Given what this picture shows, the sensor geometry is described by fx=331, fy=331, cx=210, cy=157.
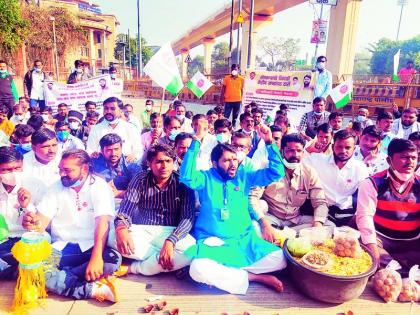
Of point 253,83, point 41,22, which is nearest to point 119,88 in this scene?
point 253,83

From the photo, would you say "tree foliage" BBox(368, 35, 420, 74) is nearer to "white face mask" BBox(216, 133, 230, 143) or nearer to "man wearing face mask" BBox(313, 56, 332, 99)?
"man wearing face mask" BBox(313, 56, 332, 99)

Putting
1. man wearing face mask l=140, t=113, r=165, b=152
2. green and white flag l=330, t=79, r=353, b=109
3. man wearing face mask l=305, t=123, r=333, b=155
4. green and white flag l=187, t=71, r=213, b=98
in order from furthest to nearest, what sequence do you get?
1. green and white flag l=187, t=71, r=213, b=98
2. green and white flag l=330, t=79, r=353, b=109
3. man wearing face mask l=140, t=113, r=165, b=152
4. man wearing face mask l=305, t=123, r=333, b=155

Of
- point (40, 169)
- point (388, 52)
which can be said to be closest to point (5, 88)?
point (40, 169)

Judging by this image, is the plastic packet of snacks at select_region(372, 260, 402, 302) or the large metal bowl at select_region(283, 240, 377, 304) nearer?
the large metal bowl at select_region(283, 240, 377, 304)

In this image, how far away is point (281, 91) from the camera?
286 inches

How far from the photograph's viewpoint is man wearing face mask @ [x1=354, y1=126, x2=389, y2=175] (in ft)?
14.0

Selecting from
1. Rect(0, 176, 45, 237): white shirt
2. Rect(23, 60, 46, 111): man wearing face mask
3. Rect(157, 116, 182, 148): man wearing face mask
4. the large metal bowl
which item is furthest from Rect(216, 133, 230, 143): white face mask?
Rect(23, 60, 46, 111): man wearing face mask

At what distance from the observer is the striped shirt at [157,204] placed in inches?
124

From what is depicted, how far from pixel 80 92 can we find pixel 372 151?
630 cm

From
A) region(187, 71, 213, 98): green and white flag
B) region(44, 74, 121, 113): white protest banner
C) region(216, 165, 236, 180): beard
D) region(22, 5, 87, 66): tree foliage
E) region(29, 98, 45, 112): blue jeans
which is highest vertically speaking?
region(22, 5, 87, 66): tree foliage

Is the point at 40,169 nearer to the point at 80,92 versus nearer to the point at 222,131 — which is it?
the point at 222,131

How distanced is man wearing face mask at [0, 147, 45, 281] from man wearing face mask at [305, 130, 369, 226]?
3182 mm

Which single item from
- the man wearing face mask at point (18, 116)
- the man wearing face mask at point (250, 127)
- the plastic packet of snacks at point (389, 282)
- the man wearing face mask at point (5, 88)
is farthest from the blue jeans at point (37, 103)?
the plastic packet of snacks at point (389, 282)

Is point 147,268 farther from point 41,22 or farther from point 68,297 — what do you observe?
point 41,22
